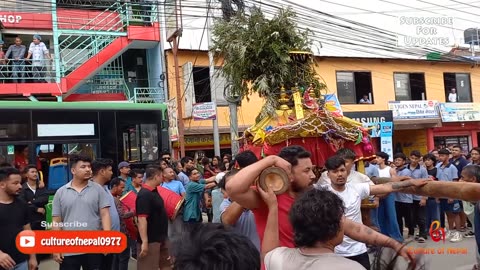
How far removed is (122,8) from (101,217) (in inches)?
538

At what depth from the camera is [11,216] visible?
4305 mm

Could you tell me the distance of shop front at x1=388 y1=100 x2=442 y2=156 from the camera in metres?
19.7

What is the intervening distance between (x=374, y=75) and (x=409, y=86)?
6.53 ft

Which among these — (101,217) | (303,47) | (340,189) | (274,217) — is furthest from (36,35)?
(274,217)

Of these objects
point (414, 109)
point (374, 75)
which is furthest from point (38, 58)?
point (414, 109)

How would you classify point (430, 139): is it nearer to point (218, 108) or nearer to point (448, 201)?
point (218, 108)

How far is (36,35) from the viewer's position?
585 inches

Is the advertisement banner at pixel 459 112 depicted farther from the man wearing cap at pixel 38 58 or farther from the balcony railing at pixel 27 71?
the man wearing cap at pixel 38 58

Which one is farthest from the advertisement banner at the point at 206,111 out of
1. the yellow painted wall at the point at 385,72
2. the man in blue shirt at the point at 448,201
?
the man in blue shirt at the point at 448,201

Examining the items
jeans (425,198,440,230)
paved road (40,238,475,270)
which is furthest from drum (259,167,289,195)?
jeans (425,198,440,230)

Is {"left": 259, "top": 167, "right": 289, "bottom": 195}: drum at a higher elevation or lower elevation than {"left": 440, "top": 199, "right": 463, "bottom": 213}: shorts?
higher

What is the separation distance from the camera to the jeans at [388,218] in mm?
8352

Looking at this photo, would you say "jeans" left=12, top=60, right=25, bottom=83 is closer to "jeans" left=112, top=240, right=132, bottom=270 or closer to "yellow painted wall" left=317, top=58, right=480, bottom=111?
"jeans" left=112, top=240, right=132, bottom=270

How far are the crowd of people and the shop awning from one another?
10515 millimetres
